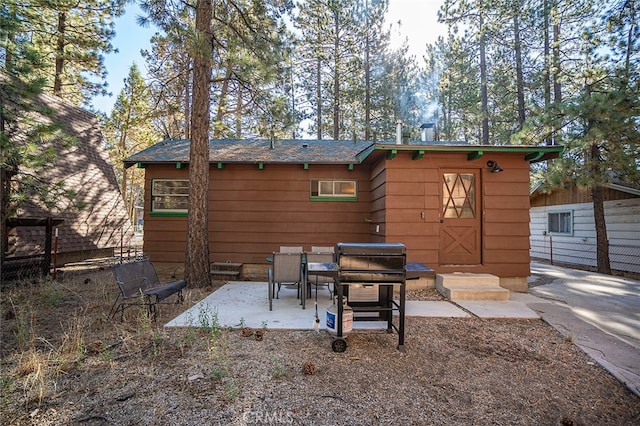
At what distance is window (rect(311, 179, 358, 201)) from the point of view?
721 cm

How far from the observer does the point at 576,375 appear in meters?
2.62

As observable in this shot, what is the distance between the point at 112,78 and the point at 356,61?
1056 centimetres

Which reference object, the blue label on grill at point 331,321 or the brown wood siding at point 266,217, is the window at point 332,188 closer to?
the brown wood siding at point 266,217

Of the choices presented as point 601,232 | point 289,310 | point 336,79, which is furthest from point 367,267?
point 336,79

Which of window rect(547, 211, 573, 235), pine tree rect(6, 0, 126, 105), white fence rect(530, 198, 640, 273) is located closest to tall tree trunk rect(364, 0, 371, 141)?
white fence rect(530, 198, 640, 273)

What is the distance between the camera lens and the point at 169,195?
730 cm

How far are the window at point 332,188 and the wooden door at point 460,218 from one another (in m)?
2.17

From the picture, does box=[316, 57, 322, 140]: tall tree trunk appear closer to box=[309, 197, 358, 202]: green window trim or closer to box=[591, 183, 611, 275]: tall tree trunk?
box=[309, 197, 358, 202]: green window trim

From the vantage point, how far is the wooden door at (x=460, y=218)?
225 inches

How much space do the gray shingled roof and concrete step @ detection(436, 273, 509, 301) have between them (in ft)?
10.4

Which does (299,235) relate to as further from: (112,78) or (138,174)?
(138,174)

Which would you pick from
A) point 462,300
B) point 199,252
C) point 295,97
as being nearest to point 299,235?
point 199,252

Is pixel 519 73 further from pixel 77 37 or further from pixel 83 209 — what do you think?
pixel 77 37

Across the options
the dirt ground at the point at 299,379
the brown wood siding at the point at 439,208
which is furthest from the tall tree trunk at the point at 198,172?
the brown wood siding at the point at 439,208
